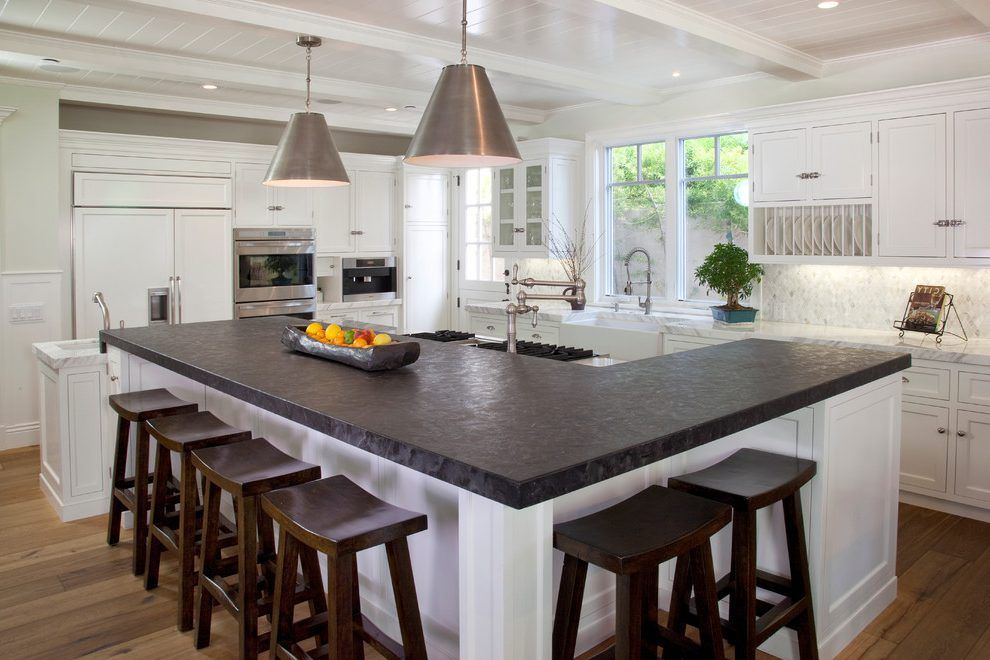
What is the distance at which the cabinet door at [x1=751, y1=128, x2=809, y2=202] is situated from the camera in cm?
486

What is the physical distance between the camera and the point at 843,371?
2613mm

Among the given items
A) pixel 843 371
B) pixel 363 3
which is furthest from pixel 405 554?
pixel 363 3

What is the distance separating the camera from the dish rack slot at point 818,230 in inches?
187

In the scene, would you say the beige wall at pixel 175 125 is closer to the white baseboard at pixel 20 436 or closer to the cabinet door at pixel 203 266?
the cabinet door at pixel 203 266

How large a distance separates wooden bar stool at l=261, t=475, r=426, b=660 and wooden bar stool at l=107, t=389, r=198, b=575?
4.56ft

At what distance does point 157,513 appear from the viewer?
319cm

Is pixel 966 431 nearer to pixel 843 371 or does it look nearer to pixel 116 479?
pixel 843 371

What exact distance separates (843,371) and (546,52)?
300 cm

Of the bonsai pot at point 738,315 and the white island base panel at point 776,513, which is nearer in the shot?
the white island base panel at point 776,513

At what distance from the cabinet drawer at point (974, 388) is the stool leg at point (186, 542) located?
3680mm

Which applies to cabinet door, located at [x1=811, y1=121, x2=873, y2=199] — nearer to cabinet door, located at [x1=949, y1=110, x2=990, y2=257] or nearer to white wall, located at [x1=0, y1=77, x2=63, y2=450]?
cabinet door, located at [x1=949, y1=110, x2=990, y2=257]

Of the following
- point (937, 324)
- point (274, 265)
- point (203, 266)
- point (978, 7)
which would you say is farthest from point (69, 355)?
point (937, 324)

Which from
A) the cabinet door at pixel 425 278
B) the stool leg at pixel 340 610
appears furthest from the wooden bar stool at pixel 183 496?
the cabinet door at pixel 425 278

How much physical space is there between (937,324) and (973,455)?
0.80 m
